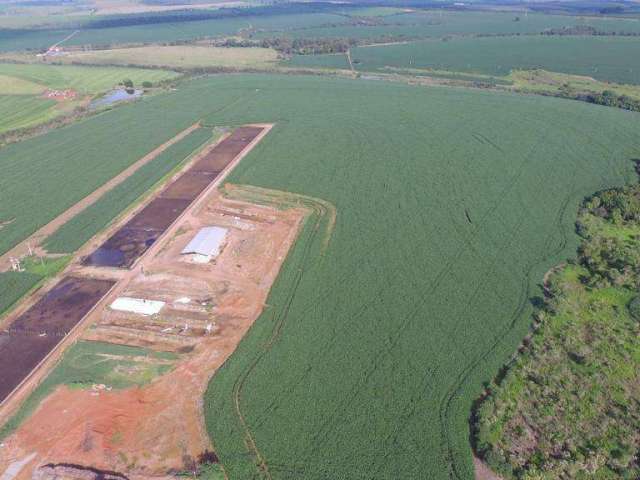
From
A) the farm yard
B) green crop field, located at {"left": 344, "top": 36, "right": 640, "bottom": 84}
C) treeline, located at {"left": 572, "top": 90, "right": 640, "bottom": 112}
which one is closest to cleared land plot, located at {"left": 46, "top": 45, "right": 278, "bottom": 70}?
green crop field, located at {"left": 344, "top": 36, "right": 640, "bottom": 84}

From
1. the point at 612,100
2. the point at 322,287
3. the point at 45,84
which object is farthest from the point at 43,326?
the point at 612,100

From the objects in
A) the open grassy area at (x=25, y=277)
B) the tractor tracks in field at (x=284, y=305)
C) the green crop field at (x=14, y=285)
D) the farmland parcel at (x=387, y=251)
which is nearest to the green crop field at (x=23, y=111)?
the farmland parcel at (x=387, y=251)

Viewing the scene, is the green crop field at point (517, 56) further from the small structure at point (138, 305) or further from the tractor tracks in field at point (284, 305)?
the small structure at point (138, 305)

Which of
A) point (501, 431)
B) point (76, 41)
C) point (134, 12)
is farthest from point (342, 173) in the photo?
point (134, 12)

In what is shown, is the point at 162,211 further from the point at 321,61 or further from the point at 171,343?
the point at 321,61

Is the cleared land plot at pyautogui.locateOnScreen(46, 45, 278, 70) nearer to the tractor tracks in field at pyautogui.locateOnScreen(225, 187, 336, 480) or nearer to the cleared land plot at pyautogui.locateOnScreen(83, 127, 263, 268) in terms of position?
the cleared land plot at pyautogui.locateOnScreen(83, 127, 263, 268)

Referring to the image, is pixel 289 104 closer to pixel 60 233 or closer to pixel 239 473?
pixel 60 233
